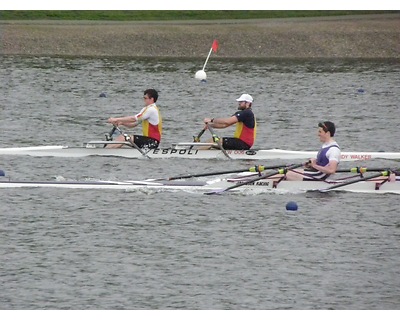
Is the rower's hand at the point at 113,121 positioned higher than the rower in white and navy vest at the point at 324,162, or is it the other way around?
the rower in white and navy vest at the point at 324,162

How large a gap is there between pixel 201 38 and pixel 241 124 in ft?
107

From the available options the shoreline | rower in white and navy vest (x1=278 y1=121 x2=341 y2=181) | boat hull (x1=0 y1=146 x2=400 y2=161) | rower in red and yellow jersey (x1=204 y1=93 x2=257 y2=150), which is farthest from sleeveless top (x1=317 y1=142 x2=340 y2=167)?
the shoreline

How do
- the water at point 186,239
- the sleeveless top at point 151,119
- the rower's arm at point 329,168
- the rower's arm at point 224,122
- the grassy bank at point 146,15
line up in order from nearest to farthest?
1. the water at point 186,239
2. the rower's arm at point 329,168
3. the rower's arm at point 224,122
4. the sleeveless top at point 151,119
5. the grassy bank at point 146,15

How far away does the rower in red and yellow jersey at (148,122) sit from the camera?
2830 cm

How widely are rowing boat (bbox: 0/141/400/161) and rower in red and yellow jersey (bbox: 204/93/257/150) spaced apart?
16 centimetres

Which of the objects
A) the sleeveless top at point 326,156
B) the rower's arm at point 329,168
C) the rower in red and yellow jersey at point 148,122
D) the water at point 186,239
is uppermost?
the sleeveless top at point 326,156

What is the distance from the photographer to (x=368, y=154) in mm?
28984

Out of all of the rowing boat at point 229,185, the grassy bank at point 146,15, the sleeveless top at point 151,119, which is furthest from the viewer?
the grassy bank at point 146,15

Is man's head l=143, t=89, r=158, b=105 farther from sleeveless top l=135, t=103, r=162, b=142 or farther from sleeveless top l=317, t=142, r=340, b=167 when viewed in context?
sleeveless top l=317, t=142, r=340, b=167

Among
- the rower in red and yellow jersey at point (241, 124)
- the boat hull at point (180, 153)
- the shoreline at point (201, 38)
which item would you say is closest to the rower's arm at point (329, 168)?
the rower in red and yellow jersey at point (241, 124)

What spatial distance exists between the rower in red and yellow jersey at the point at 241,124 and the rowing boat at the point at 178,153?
0.16 meters

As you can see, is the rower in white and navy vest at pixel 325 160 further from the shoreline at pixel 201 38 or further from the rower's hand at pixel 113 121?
the shoreline at pixel 201 38

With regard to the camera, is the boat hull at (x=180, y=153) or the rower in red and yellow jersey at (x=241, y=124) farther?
the boat hull at (x=180, y=153)

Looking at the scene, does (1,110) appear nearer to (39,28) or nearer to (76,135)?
(76,135)
